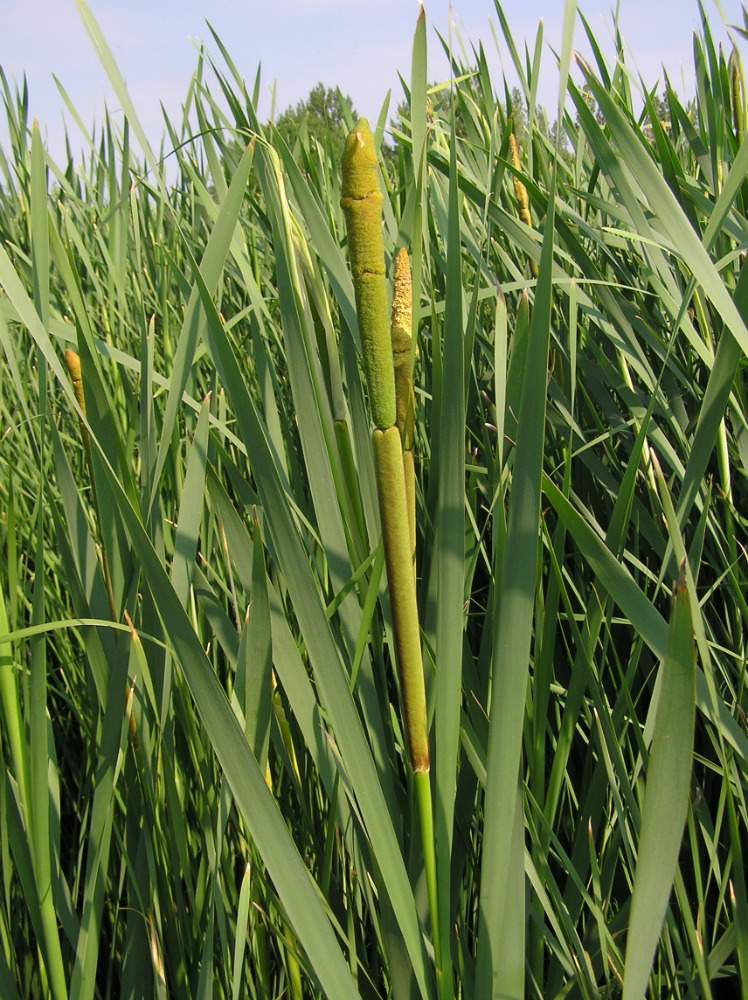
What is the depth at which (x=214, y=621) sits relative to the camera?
0.56 metres

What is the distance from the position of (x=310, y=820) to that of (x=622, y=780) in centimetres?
25

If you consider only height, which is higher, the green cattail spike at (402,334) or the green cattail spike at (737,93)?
the green cattail spike at (737,93)

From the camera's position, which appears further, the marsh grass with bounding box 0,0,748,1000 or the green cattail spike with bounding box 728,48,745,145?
the green cattail spike with bounding box 728,48,745,145

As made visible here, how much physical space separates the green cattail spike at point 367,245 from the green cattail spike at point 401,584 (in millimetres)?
37

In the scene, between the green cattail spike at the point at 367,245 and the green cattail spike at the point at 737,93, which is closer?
the green cattail spike at the point at 367,245

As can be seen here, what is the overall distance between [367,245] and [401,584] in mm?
169

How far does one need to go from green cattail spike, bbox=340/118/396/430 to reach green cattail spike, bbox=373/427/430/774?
0.04 metres

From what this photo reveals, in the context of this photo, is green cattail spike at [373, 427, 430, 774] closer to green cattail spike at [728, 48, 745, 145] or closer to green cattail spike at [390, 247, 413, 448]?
green cattail spike at [390, 247, 413, 448]

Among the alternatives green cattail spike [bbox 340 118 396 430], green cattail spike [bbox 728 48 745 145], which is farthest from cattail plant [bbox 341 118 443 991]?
green cattail spike [bbox 728 48 745 145]

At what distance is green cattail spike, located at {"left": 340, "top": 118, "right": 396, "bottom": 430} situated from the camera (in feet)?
1.12

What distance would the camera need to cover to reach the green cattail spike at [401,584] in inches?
15.0

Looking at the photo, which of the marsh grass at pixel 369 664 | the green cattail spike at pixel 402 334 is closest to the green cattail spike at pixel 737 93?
the marsh grass at pixel 369 664

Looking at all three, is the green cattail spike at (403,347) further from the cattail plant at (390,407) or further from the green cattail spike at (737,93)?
the green cattail spike at (737,93)

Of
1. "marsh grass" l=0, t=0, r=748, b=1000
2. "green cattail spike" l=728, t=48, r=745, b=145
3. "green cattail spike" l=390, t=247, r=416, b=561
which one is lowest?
"marsh grass" l=0, t=0, r=748, b=1000
